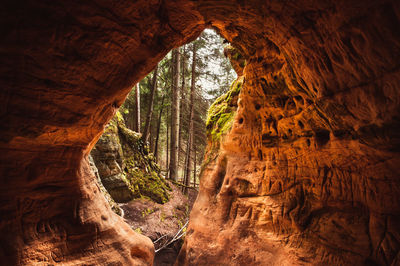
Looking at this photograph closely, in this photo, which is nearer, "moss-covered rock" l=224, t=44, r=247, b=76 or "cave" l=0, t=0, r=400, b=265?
"cave" l=0, t=0, r=400, b=265

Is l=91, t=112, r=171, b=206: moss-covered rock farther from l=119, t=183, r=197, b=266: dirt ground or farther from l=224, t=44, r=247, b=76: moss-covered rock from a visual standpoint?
l=224, t=44, r=247, b=76: moss-covered rock

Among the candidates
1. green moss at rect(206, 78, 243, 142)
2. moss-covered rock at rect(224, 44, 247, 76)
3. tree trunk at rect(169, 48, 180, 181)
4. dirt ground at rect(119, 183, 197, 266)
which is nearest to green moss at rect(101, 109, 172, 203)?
dirt ground at rect(119, 183, 197, 266)

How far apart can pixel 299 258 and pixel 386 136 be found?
274cm

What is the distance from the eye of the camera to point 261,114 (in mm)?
4656

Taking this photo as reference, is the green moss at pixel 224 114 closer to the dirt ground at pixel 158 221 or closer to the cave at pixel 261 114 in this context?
the cave at pixel 261 114

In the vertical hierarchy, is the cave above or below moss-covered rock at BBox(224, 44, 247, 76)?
below

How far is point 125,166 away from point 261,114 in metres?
7.20

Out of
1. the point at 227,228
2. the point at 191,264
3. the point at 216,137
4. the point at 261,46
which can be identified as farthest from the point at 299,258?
the point at 261,46

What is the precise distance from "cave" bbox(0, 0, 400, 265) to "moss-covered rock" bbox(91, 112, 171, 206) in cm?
401

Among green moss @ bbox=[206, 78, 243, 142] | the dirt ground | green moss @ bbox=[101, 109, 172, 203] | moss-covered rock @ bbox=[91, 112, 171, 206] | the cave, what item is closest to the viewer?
the cave

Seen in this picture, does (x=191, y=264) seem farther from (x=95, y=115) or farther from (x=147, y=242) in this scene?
(x=95, y=115)

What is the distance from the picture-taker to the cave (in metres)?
1.99

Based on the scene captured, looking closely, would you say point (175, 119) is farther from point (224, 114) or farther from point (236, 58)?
point (236, 58)

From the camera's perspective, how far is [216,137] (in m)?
6.21
